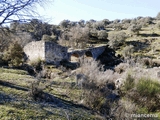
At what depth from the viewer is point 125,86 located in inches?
543

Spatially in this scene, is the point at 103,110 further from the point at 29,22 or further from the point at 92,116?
the point at 29,22

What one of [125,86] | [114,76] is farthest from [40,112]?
[114,76]

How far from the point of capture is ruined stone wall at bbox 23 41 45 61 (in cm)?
2318

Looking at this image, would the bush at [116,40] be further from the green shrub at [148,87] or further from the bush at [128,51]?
the green shrub at [148,87]

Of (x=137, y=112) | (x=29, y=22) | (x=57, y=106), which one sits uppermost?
(x=29, y=22)

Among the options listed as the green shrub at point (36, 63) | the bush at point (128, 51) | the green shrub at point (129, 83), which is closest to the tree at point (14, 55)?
the green shrub at point (36, 63)

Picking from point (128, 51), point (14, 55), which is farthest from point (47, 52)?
point (128, 51)

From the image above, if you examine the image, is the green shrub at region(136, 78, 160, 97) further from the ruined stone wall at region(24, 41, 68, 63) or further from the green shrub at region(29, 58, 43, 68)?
the ruined stone wall at region(24, 41, 68, 63)

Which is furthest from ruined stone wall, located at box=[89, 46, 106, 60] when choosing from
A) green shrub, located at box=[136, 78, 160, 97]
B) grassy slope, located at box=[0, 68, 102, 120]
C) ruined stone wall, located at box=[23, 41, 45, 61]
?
grassy slope, located at box=[0, 68, 102, 120]

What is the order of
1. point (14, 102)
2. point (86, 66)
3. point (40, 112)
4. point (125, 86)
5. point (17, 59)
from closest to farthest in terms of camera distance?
point (40, 112)
point (14, 102)
point (125, 86)
point (86, 66)
point (17, 59)

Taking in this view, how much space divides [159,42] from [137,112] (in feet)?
107

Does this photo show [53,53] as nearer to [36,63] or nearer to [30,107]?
[36,63]

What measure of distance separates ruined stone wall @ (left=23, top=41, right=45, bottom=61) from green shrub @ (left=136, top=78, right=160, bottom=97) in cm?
1233

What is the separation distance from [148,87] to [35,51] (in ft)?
48.1
